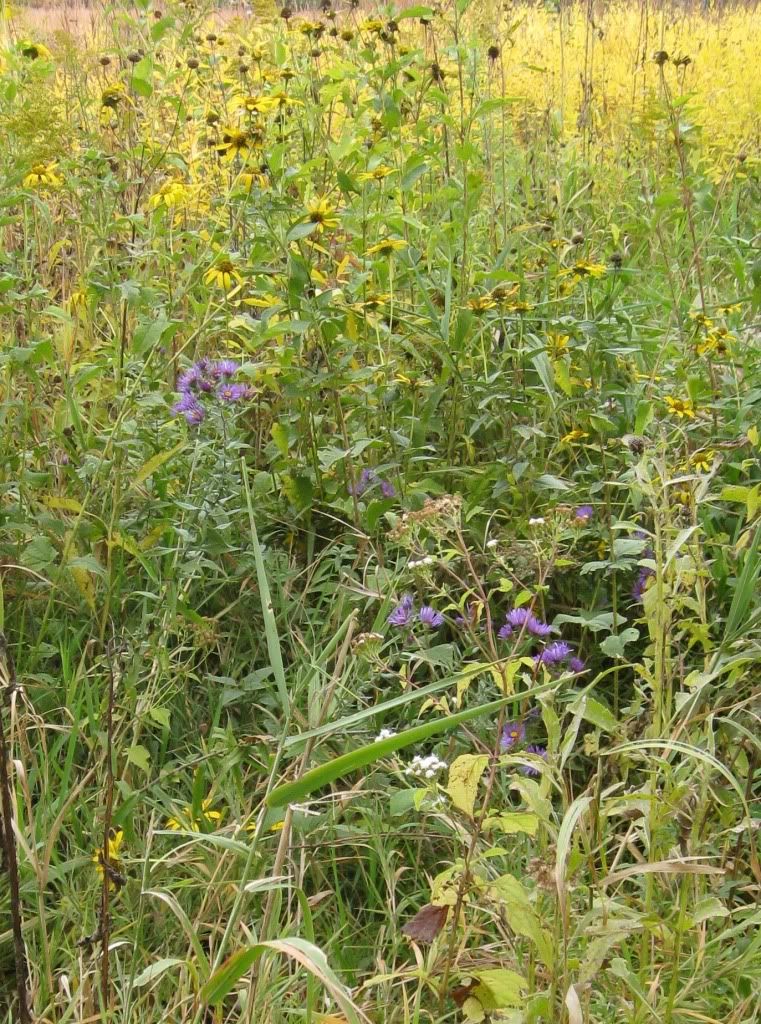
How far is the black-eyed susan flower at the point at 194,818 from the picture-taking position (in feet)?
4.72

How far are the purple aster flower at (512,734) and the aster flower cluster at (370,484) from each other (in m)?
0.57

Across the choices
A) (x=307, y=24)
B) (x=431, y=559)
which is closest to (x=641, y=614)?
(x=431, y=559)

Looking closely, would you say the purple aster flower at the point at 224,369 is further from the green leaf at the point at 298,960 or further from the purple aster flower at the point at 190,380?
the green leaf at the point at 298,960

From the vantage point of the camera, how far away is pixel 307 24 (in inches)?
102

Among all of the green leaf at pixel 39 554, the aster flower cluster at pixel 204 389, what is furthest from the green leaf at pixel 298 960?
the aster flower cluster at pixel 204 389

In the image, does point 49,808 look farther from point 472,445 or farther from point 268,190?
point 268,190

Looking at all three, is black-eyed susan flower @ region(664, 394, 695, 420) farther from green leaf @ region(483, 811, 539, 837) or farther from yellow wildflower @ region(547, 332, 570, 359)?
green leaf @ region(483, 811, 539, 837)

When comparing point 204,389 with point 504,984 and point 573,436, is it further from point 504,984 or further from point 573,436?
point 504,984

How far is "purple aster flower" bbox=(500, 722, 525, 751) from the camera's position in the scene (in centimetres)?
153

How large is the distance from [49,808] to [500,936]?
614 mm

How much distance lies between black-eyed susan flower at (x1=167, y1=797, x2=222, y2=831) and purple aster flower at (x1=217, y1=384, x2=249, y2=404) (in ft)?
2.48

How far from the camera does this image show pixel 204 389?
79.2 inches

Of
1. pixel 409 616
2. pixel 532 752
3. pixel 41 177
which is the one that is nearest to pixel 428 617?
pixel 409 616

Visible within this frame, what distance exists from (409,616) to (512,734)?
0.78 feet
